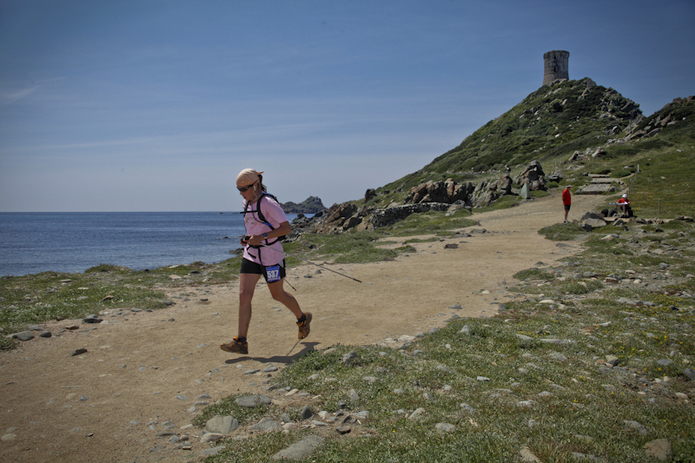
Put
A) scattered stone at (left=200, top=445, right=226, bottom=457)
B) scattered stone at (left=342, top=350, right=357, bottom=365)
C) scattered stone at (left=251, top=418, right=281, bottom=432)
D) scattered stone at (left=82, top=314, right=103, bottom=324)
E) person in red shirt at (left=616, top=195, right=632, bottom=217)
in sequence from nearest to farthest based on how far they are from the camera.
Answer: scattered stone at (left=200, top=445, right=226, bottom=457)
scattered stone at (left=251, top=418, right=281, bottom=432)
scattered stone at (left=342, top=350, right=357, bottom=365)
scattered stone at (left=82, top=314, right=103, bottom=324)
person in red shirt at (left=616, top=195, right=632, bottom=217)

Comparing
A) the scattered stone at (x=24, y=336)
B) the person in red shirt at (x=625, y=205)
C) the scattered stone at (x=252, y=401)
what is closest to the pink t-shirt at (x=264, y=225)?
the scattered stone at (x=252, y=401)

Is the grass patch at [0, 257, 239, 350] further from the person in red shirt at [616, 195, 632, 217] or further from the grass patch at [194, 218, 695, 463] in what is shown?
the person in red shirt at [616, 195, 632, 217]

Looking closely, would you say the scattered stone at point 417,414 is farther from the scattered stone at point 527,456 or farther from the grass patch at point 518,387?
the scattered stone at point 527,456

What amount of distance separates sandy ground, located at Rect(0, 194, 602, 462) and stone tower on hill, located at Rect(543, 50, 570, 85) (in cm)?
13276

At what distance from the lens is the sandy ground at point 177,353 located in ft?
13.0

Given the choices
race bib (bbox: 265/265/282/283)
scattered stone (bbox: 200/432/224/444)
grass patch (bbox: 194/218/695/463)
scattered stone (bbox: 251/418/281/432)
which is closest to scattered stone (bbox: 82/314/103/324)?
race bib (bbox: 265/265/282/283)

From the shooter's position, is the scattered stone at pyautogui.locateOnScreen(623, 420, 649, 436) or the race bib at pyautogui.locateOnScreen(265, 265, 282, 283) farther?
the race bib at pyautogui.locateOnScreen(265, 265, 282, 283)

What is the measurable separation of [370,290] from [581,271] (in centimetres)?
609

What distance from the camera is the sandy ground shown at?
3965 millimetres

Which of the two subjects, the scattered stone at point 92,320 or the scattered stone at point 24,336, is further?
the scattered stone at point 92,320

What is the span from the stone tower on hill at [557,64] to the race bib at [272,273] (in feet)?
464

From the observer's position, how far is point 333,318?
8.48m

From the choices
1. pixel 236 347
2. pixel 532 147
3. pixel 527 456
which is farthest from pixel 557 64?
pixel 527 456

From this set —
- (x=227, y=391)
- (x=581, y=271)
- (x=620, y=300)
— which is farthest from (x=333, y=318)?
(x=581, y=271)
